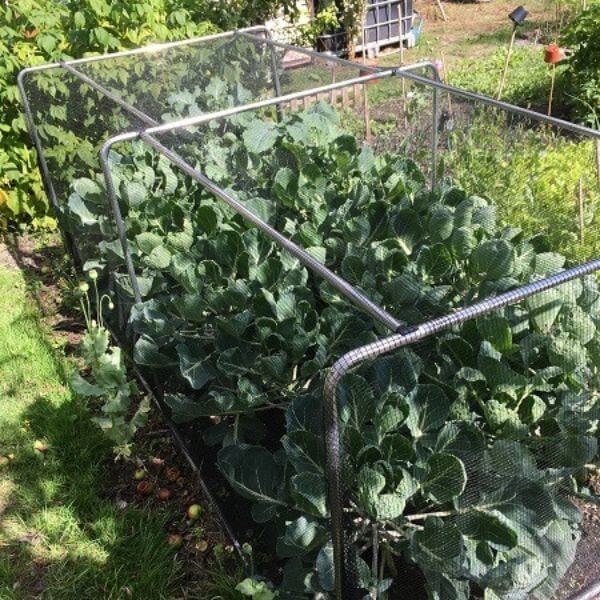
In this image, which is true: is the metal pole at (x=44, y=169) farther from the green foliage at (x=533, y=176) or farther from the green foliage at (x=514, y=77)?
the green foliage at (x=514, y=77)

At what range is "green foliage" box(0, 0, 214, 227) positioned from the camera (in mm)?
3969

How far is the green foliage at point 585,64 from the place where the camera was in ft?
18.8

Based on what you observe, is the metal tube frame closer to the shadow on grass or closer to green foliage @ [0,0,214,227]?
the shadow on grass

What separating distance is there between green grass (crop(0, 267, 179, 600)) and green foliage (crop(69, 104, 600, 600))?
49 cm

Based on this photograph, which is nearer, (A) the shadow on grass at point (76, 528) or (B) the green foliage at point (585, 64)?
(A) the shadow on grass at point (76, 528)

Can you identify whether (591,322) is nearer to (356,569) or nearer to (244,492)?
(356,569)

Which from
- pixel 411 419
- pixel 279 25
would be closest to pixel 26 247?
pixel 411 419

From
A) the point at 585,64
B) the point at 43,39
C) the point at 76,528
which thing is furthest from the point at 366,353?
the point at 585,64

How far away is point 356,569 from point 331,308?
69cm

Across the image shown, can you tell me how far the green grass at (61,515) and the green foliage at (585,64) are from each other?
15.3 feet

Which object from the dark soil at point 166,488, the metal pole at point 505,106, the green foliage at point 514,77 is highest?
the metal pole at point 505,106

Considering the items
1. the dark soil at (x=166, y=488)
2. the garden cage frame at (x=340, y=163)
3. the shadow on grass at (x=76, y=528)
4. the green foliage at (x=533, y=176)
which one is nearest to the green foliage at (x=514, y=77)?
the garden cage frame at (x=340, y=163)

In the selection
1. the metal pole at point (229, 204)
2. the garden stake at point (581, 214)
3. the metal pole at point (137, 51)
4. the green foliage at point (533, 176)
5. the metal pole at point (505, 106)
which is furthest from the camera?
the metal pole at point (137, 51)

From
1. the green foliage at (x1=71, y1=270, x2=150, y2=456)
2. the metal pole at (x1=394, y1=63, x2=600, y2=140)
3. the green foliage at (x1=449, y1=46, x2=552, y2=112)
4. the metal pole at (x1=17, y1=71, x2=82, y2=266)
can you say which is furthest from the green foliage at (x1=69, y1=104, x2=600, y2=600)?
the green foliage at (x1=449, y1=46, x2=552, y2=112)
